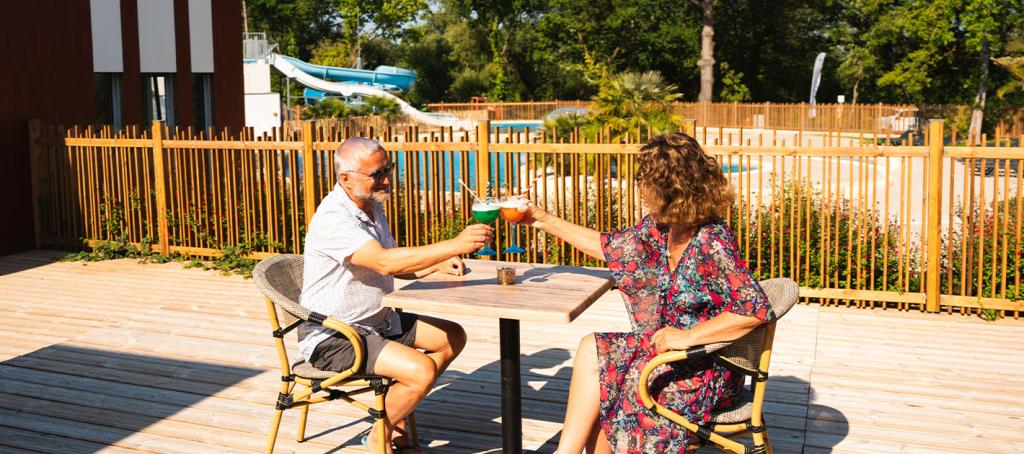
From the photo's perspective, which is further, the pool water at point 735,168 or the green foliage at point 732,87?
the green foliage at point 732,87

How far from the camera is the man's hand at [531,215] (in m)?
4.24

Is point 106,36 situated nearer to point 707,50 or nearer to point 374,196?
point 374,196

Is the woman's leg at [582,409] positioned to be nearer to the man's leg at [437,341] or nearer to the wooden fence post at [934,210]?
the man's leg at [437,341]

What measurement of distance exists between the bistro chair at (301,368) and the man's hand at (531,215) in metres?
0.84

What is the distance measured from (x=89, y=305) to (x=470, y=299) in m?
5.58

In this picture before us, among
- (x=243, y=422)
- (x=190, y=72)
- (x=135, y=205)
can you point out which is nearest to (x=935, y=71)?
(x=190, y=72)

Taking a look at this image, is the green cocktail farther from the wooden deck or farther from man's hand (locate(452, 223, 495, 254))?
the wooden deck

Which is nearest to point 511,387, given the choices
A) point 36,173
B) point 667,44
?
point 36,173

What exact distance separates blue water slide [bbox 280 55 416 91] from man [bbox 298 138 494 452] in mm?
48084

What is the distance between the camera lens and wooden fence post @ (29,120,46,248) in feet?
36.2

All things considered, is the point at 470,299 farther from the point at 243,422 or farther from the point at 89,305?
the point at 89,305

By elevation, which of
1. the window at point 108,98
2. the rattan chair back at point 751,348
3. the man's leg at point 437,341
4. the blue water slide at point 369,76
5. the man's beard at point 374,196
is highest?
the blue water slide at point 369,76

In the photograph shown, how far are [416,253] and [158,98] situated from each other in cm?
1114

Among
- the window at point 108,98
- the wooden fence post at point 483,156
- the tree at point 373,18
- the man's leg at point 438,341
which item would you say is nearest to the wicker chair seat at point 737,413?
the man's leg at point 438,341
